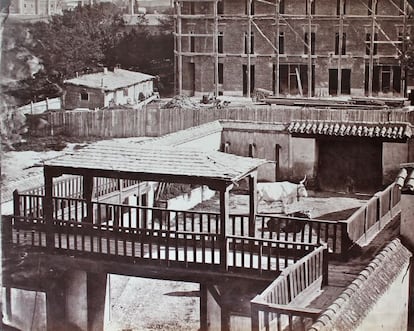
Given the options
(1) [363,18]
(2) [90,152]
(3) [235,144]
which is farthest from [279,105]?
(2) [90,152]

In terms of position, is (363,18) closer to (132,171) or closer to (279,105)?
(279,105)

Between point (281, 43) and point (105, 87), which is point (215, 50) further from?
point (105, 87)

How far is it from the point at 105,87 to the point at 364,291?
1481mm

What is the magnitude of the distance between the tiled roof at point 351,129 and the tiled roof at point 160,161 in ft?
0.76

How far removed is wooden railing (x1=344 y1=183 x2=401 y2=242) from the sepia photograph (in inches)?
0.4

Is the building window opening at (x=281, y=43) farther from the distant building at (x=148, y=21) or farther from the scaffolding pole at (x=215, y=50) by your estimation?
the distant building at (x=148, y=21)

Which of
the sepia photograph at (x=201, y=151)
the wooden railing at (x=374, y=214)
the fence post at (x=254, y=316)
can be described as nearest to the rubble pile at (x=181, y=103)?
the sepia photograph at (x=201, y=151)

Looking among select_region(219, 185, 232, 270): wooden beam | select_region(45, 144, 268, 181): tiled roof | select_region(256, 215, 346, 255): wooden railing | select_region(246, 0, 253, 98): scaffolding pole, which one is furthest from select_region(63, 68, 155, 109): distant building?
select_region(256, 215, 346, 255): wooden railing

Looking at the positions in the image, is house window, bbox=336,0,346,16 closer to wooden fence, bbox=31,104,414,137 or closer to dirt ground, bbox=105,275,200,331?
wooden fence, bbox=31,104,414,137

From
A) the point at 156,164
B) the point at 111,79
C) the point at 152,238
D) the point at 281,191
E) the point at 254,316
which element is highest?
the point at 111,79

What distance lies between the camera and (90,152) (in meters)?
4.62

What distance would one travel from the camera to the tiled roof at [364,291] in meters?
3.66

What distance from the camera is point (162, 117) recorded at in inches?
184

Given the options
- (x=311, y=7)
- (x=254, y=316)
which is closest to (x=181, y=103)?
(x=311, y=7)
